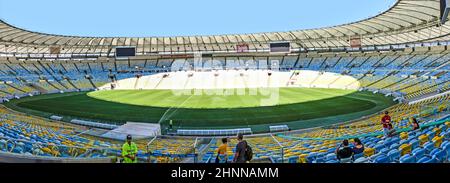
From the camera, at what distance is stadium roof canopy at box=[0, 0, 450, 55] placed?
1768 inches

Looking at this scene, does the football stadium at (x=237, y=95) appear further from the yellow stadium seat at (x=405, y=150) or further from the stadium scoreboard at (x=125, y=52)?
the stadium scoreboard at (x=125, y=52)

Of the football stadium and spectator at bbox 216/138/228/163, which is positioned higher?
the football stadium

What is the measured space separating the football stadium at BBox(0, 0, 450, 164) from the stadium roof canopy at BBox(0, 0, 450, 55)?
0.82 ft

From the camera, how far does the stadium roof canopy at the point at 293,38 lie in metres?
44.9

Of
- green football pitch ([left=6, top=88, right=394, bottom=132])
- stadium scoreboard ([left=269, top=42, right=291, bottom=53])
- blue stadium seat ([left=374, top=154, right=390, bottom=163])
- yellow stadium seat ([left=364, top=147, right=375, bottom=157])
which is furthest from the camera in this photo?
stadium scoreboard ([left=269, top=42, right=291, bottom=53])

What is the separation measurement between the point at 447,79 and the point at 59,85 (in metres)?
49.8

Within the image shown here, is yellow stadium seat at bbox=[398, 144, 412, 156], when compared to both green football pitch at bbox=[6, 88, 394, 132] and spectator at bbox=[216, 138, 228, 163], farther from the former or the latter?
green football pitch at bbox=[6, 88, 394, 132]

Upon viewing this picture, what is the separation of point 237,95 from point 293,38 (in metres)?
28.0

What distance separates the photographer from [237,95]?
1687 inches

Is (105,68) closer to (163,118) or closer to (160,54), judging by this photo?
(160,54)

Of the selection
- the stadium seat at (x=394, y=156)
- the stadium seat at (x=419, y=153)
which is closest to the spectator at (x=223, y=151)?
the stadium seat at (x=394, y=156)

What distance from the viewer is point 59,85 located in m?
54.0

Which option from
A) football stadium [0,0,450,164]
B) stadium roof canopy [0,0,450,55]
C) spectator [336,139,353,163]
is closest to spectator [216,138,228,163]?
football stadium [0,0,450,164]

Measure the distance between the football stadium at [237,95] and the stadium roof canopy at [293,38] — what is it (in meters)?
0.25
